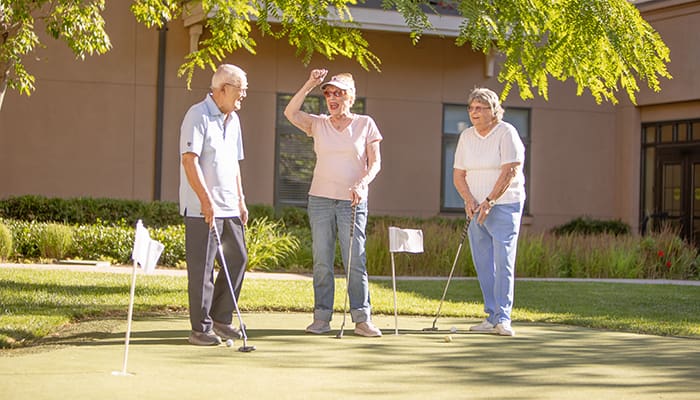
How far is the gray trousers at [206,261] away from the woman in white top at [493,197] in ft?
6.33

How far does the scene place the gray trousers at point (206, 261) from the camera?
7.38 m

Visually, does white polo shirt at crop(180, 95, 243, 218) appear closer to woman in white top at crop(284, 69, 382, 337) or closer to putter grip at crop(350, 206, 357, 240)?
woman in white top at crop(284, 69, 382, 337)

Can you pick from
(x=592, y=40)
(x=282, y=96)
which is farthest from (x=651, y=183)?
(x=592, y=40)

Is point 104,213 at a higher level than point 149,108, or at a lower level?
lower

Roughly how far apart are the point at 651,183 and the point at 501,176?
44.8 ft

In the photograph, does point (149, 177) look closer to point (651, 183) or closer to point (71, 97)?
point (71, 97)

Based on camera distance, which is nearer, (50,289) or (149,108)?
(50,289)

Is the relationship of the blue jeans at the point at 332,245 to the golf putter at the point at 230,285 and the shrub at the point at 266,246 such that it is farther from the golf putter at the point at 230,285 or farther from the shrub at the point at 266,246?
the shrub at the point at 266,246

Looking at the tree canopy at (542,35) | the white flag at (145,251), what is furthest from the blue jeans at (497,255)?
the white flag at (145,251)

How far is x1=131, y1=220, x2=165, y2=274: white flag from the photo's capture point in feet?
20.5

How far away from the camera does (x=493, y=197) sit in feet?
27.8

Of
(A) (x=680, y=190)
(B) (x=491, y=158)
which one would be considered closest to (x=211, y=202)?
(B) (x=491, y=158)

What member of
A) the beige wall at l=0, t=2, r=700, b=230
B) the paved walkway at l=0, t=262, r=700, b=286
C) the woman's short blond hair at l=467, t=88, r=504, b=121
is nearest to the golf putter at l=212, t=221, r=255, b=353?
the woman's short blond hair at l=467, t=88, r=504, b=121

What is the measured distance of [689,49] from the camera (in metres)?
20.1
